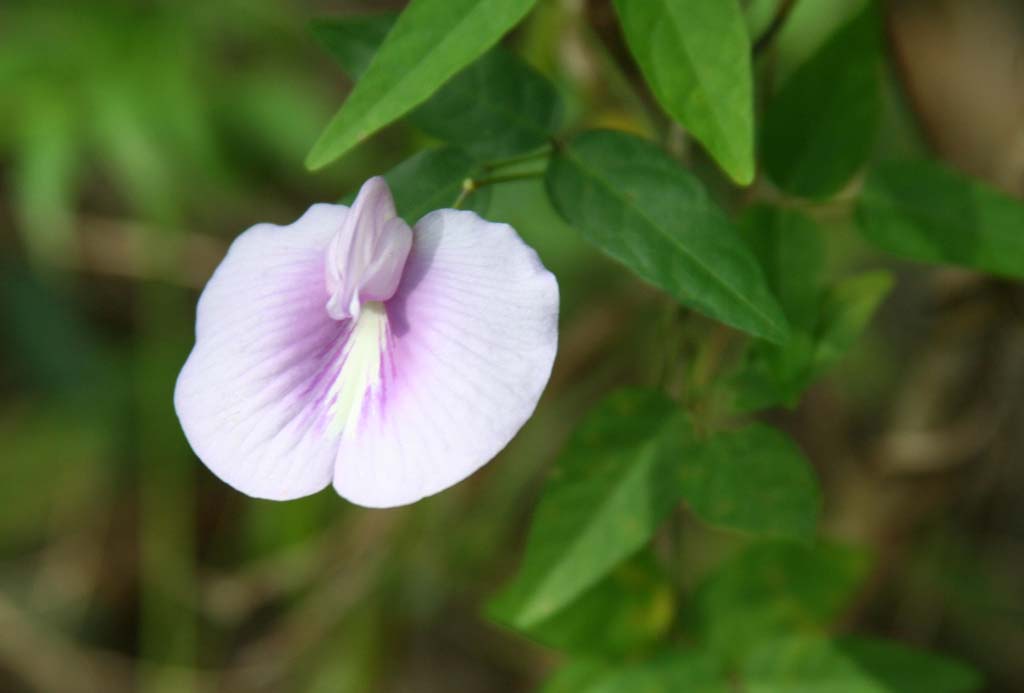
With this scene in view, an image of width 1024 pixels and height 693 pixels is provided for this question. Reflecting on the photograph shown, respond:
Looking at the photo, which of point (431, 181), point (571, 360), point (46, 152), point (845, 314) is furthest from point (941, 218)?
point (46, 152)

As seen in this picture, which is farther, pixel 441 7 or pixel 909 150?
pixel 909 150

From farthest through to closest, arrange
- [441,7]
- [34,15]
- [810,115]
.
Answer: [34,15] < [810,115] < [441,7]

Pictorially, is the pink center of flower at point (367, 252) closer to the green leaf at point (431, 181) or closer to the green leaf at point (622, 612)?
the green leaf at point (431, 181)

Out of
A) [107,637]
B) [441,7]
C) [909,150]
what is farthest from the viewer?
Result: [107,637]

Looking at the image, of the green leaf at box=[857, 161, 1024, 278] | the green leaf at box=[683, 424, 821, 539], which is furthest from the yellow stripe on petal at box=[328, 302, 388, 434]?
the green leaf at box=[857, 161, 1024, 278]


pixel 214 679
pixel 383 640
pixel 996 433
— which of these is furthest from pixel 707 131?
pixel 214 679

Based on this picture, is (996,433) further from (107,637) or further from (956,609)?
(107,637)

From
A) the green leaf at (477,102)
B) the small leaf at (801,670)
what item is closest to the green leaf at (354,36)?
the green leaf at (477,102)
